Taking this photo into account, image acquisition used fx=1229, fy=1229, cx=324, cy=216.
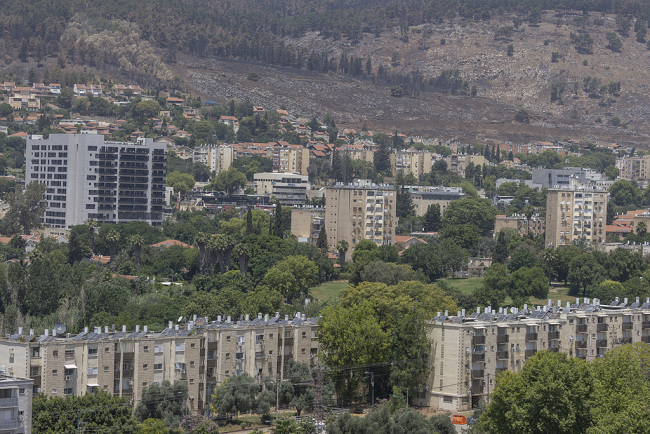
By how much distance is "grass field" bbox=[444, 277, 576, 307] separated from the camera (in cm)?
13674

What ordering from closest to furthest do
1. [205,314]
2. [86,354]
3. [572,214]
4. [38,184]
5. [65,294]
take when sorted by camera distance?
[86,354] < [205,314] < [65,294] < [572,214] < [38,184]

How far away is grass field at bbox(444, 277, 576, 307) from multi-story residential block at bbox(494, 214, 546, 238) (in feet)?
122

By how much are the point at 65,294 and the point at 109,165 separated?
7820 centimetres

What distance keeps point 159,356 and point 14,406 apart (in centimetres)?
2259

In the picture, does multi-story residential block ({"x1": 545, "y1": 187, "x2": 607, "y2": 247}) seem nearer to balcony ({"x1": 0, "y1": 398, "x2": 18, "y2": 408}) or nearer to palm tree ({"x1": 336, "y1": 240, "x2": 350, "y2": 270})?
palm tree ({"x1": 336, "y1": 240, "x2": 350, "y2": 270})

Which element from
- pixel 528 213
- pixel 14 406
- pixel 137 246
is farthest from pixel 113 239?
pixel 14 406

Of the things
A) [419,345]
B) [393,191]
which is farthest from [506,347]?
[393,191]

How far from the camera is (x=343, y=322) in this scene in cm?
8812

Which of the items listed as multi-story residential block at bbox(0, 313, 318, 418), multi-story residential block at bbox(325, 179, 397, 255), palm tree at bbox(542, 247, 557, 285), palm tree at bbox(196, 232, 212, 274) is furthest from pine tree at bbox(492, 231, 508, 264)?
multi-story residential block at bbox(0, 313, 318, 418)

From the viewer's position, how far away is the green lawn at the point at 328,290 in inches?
5458

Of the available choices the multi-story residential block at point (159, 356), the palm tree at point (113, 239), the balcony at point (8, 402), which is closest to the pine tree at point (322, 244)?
the palm tree at point (113, 239)

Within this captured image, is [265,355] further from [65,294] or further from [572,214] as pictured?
[572,214]

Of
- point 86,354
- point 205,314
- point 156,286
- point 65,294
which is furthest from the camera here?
point 156,286

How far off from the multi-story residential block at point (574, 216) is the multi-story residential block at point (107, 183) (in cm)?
6295
